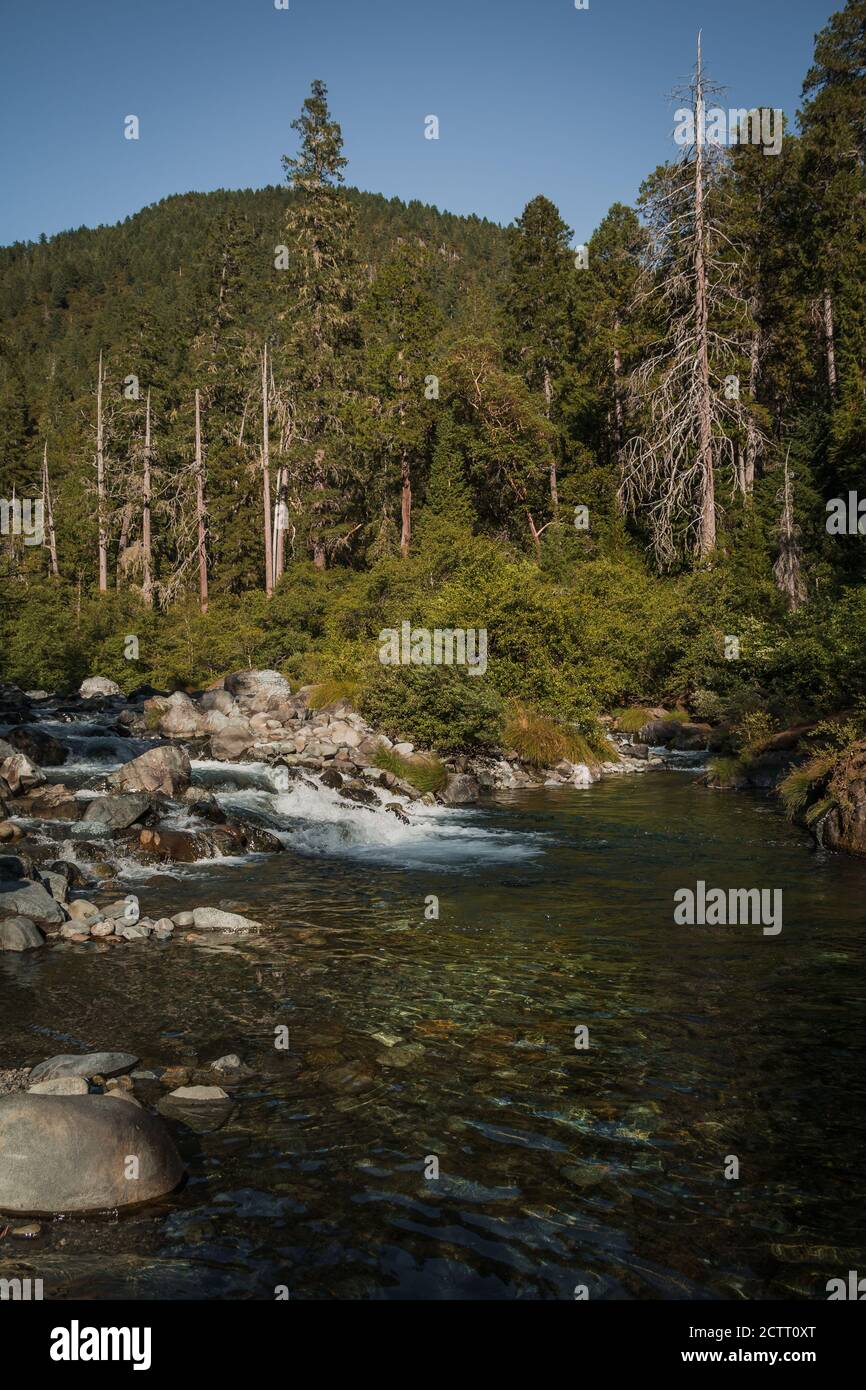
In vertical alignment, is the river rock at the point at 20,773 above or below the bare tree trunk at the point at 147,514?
below

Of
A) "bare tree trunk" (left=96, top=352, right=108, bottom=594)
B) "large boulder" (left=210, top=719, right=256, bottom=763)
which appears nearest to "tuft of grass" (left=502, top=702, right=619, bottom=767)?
Answer: "large boulder" (left=210, top=719, right=256, bottom=763)

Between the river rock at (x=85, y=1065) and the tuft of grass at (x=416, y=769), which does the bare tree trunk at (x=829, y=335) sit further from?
the river rock at (x=85, y=1065)

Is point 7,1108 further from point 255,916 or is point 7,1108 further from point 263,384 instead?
point 263,384

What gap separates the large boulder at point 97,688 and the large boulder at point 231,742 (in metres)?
12.3

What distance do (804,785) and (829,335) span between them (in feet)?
95.9

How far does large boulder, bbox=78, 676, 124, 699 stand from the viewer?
34062 mm

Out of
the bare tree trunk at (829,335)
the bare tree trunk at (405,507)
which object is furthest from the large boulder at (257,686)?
the bare tree trunk at (829,335)

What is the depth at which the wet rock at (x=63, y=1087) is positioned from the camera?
6.13 m

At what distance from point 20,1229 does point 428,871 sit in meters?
9.15

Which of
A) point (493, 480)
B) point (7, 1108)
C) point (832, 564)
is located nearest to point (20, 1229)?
point (7, 1108)

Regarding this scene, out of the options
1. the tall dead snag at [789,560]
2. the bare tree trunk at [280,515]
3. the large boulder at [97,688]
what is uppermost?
the bare tree trunk at [280,515]

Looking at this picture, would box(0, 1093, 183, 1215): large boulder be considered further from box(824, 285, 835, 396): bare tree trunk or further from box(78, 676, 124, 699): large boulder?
box(824, 285, 835, 396): bare tree trunk

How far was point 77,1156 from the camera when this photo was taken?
5.17 m
